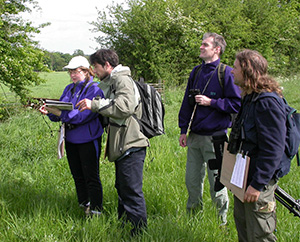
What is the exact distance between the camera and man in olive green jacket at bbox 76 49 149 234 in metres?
2.82

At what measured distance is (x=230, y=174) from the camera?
94.7 inches

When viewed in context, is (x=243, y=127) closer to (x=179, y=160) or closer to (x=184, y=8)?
(x=179, y=160)

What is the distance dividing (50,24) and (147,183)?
21.2 ft

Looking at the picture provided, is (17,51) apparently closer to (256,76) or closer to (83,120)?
(83,120)

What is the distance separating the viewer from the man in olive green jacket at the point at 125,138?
9.24 feet

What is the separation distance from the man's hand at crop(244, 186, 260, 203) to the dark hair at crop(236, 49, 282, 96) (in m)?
0.70

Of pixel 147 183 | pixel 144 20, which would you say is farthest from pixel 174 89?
pixel 147 183

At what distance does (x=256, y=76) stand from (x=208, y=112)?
1.07 metres

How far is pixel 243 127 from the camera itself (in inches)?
88.7

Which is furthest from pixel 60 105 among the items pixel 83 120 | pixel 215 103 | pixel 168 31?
pixel 168 31

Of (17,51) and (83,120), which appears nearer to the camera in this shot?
(83,120)

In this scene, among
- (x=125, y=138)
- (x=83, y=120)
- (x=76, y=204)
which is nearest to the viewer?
(x=125, y=138)

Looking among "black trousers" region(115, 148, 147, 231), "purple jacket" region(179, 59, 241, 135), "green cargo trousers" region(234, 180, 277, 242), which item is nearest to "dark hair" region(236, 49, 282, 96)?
"green cargo trousers" region(234, 180, 277, 242)

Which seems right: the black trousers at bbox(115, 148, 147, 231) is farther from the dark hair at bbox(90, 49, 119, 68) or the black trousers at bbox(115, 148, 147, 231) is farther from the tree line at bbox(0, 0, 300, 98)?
the tree line at bbox(0, 0, 300, 98)
